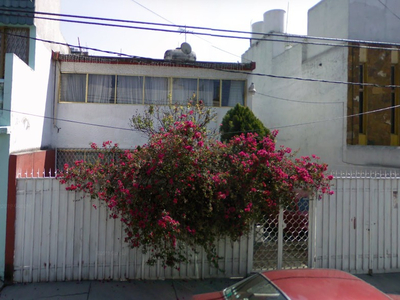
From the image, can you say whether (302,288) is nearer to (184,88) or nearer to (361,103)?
(184,88)

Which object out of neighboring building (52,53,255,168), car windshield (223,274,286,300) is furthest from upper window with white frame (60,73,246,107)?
car windshield (223,274,286,300)

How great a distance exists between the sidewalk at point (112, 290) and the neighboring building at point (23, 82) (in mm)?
635

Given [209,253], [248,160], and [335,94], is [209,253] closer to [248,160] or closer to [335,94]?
[248,160]

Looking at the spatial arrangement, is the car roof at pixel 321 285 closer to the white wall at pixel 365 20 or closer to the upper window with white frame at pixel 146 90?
the upper window with white frame at pixel 146 90

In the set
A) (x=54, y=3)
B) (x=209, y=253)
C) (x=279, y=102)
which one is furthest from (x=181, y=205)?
(x=279, y=102)

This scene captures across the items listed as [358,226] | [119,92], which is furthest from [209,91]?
[358,226]

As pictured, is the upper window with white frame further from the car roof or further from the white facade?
the car roof

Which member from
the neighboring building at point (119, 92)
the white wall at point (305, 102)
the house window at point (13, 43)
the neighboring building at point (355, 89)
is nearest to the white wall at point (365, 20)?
the neighboring building at point (355, 89)

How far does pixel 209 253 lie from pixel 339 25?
11449 millimetres

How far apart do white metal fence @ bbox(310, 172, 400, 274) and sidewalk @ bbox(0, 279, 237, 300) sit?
6.61 feet

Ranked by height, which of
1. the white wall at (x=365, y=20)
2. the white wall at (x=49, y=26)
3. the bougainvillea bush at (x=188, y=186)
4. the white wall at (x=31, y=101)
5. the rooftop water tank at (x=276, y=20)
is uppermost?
the rooftop water tank at (x=276, y=20)

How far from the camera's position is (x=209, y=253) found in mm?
5586

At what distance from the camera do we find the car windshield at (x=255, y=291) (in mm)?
3113

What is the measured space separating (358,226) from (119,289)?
14.4 feet
